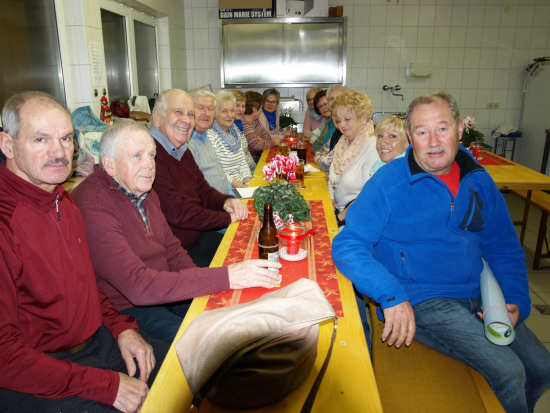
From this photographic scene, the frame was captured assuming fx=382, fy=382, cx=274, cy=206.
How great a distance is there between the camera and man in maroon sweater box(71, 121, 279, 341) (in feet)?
4.27

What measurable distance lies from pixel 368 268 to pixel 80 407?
38.5 inches

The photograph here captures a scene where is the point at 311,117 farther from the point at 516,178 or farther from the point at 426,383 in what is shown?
the point at 426,383

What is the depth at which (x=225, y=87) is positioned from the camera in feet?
19.7

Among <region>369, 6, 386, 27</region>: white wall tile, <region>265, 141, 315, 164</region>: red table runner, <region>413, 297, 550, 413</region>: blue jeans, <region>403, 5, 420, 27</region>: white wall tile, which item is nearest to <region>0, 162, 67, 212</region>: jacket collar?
<region>413, 297, 550, 413</region>: blue jeans

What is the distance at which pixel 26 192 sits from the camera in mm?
1140

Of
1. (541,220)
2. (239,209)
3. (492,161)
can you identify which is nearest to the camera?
(239,209)

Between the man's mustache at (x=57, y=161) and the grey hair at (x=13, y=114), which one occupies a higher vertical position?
the grey hair at (x=13, y=114)

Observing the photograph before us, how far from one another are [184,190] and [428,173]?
143 centimetres

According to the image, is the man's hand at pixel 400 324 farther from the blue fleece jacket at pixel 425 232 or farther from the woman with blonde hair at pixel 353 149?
the woman with blonde hair at pixel 353 149

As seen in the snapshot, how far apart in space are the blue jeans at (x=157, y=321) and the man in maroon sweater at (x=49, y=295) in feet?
0.42

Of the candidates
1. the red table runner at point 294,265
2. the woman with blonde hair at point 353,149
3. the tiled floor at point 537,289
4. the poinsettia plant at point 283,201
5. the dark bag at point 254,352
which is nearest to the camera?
the dark bag at point 254,352

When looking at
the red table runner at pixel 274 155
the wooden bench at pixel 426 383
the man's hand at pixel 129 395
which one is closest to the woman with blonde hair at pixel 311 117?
the red table runner at pixel 274 155

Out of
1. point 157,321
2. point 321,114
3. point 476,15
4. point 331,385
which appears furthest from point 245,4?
point 331,385

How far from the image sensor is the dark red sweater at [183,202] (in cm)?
212
